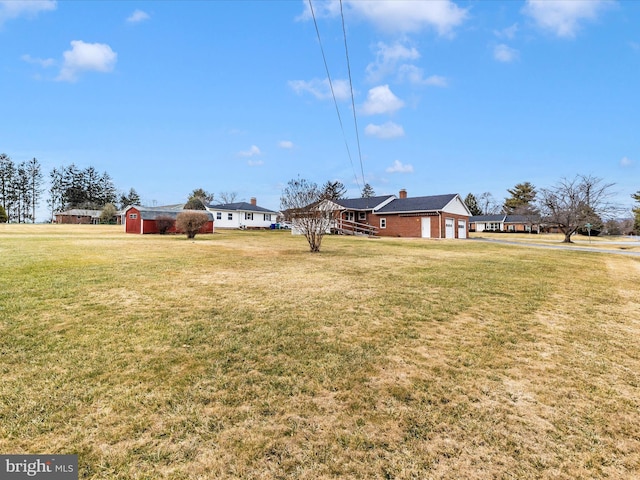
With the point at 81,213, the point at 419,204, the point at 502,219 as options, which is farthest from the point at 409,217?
the point at 81,213

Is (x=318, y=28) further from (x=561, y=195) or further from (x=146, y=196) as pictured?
(x=146, y=196)

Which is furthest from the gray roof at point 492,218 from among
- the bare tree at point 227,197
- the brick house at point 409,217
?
the bare tree at point 227,197

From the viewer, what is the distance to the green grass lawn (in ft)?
7.04

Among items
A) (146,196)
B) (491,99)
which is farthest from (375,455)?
(146,196)

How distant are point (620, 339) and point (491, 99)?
80.8ft

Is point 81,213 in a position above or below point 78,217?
above

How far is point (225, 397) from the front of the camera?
112 inches

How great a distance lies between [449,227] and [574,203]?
12550 mm

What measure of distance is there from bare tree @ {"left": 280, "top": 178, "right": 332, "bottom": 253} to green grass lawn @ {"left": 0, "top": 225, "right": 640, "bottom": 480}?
803 cm

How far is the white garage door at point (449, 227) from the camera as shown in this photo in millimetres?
31438

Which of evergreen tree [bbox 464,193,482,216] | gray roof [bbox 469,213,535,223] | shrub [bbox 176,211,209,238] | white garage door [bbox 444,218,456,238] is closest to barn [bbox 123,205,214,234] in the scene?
shrub [bbox 176,211,209,238]

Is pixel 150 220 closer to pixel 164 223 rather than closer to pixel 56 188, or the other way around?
pixel 164 223

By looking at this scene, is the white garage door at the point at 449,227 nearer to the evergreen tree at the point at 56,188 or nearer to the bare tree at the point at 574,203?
the bare tree at the point at 574,203

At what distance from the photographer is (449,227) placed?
1261 inches
